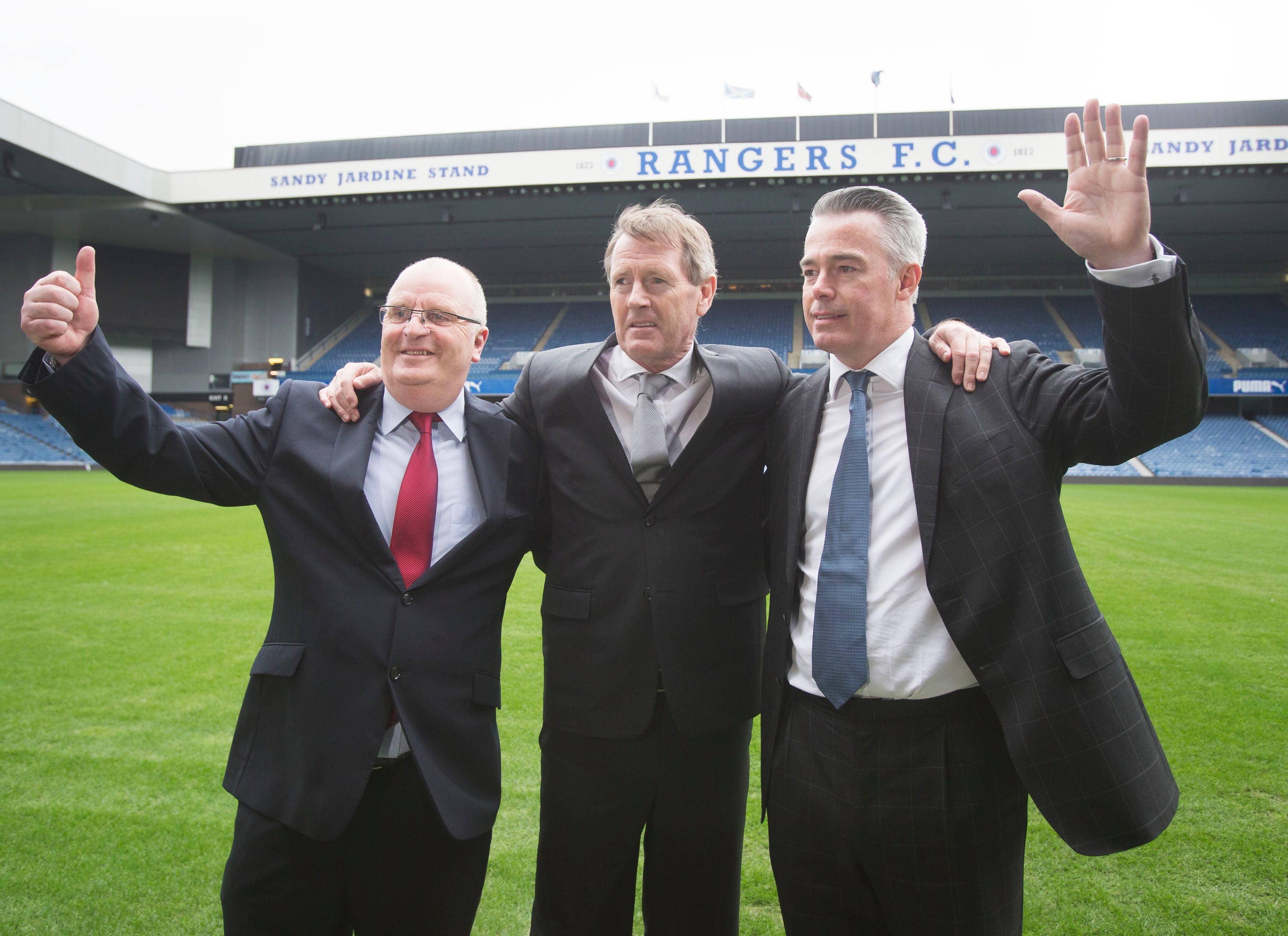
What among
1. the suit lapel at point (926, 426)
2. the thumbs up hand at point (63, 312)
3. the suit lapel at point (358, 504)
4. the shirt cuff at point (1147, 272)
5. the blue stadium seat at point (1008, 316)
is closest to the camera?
the shirt cuff at point (1147, 272)

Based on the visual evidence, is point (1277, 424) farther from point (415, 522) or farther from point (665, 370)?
point (415, 522)

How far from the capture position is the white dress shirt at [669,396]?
2359 millimetres

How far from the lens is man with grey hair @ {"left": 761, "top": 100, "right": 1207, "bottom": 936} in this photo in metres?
1.67

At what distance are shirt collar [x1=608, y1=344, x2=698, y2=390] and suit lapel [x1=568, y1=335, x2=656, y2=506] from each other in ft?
0.27

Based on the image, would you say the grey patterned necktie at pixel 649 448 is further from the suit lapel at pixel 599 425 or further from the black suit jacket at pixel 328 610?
the black suit jacket at pixel 328 610

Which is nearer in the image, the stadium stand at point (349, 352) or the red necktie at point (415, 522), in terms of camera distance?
the red necktie at point (415, 522)

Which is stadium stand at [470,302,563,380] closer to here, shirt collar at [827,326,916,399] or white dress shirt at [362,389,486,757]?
white dress shirt at [362,389,486,757]

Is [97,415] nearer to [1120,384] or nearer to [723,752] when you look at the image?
A: [723,752]

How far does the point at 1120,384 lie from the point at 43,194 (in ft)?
110

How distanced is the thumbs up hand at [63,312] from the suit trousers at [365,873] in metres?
1.15

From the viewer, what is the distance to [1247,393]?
28.5 meters

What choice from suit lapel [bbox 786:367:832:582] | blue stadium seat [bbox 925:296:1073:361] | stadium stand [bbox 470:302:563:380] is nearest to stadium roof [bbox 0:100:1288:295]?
blue stadium seat [bbox 925:296:1073:361]

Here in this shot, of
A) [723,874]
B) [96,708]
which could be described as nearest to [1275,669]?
[723,874]

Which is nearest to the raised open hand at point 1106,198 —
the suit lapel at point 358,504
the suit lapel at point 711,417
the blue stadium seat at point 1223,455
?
the suit lapel at point 711,417
